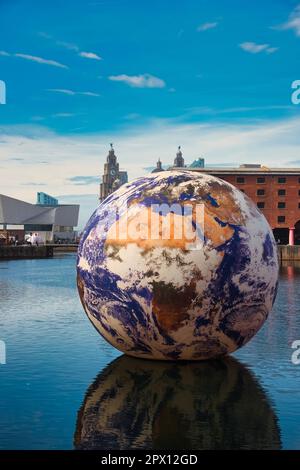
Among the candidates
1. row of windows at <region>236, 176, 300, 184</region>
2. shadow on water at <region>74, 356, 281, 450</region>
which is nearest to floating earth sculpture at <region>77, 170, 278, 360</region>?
shadow on water at <region>74, 356, 281, 450</region>

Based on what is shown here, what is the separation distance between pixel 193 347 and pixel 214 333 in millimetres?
494

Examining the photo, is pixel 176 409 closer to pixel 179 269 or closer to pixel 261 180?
pixel 179 269

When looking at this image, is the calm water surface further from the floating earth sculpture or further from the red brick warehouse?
the red brick warehouse

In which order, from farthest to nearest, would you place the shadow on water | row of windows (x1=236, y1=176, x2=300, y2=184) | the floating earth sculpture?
row of windows (x1=236, y1=176, x2=300, y2=184), the floating earth sculpture, the shadow on water

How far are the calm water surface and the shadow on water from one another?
0.01 m

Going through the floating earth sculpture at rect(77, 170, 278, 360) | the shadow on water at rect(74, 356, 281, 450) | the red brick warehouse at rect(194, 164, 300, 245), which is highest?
the red brick warehouse at rect(194, 164, 300, 245)

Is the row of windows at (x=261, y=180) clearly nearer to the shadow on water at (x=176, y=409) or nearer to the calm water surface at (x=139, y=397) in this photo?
the calm water surface at (x=139, y=397)

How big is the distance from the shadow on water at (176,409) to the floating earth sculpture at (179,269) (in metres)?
0.55

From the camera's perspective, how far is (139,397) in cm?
961

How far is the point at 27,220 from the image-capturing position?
14075 cm

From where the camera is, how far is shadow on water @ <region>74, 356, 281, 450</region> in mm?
7566
